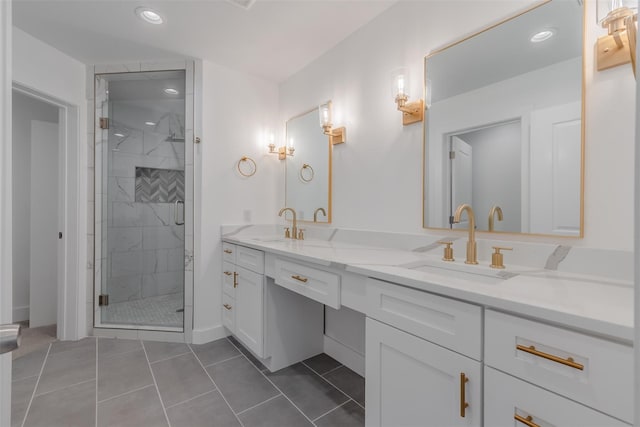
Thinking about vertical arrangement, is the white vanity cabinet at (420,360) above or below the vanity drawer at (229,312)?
above

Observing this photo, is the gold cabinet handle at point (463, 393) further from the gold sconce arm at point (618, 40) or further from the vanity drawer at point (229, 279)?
the vanity drawer at point (229, 279)

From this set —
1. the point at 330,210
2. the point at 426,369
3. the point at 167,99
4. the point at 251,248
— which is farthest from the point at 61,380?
the point at 167,99

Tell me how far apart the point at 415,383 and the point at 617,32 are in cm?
139

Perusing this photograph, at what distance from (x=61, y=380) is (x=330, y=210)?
6.83 ft

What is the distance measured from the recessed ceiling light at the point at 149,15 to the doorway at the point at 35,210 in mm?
1531

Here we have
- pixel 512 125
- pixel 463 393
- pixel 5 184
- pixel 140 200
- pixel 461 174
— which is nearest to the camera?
pixel 5 184

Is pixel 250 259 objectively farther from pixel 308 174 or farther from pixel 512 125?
pixel 512 125

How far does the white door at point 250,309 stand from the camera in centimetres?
189

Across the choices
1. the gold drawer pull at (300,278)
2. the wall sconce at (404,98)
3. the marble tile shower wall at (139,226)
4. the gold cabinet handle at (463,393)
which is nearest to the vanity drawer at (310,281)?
the gold drawer pull at (300,278)

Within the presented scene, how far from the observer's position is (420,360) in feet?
3.18

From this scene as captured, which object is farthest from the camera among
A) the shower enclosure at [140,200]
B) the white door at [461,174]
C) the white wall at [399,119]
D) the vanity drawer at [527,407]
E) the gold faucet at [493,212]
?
the shower enclosure at [140,200]

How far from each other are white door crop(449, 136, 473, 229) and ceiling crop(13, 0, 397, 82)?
41.3 inches

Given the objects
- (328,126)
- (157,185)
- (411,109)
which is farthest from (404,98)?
(157,185)

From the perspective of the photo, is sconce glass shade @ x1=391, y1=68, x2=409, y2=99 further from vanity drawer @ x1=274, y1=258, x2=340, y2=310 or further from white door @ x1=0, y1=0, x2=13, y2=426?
white door @ x1=0, y1=0, x2=13, y2=426
